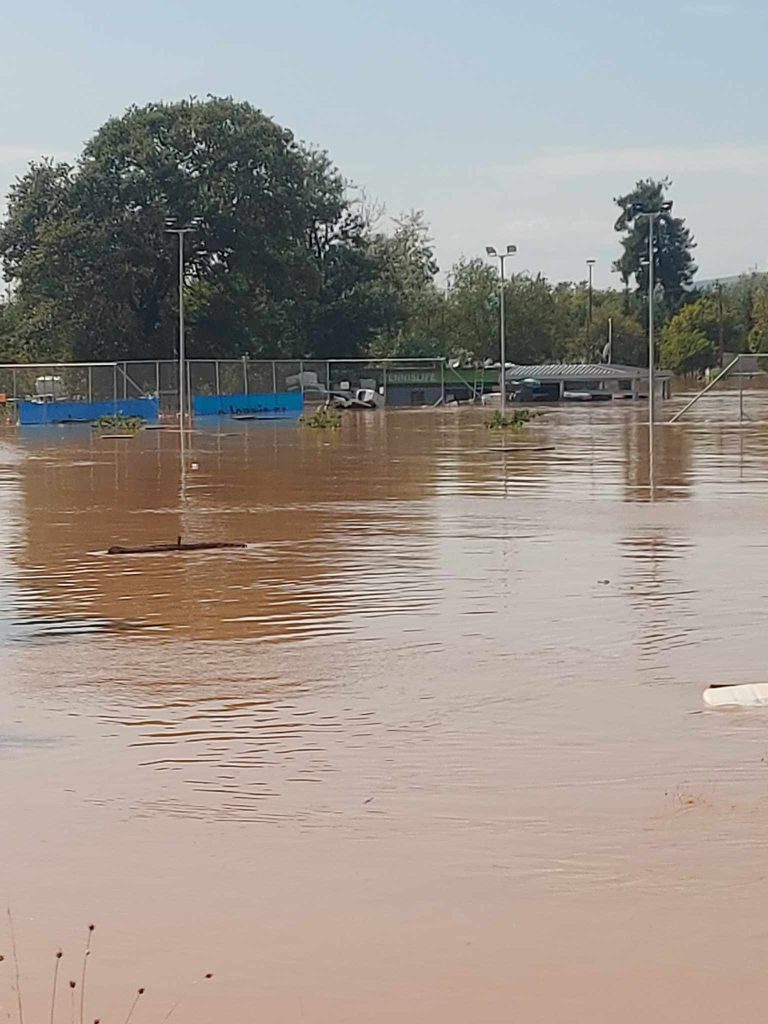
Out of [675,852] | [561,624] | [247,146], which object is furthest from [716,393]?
[675,852]

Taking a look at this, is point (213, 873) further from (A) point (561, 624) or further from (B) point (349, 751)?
(A) point (561, 624)

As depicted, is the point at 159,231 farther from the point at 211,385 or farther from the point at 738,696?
the point at 738,696

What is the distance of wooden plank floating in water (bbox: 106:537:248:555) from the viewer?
21719 millimetres

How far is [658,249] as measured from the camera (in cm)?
16425

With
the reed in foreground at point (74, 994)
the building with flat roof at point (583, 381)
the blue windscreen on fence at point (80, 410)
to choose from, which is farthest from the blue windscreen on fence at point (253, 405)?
the reed in foreground at point (74, 994)

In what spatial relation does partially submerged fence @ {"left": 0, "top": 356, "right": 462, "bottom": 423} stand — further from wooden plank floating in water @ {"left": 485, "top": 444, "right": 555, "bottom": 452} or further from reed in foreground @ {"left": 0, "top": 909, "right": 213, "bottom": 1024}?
reed in foreground @ {"left": 0, "top": 909, "right": 213, "bottom": 1024}

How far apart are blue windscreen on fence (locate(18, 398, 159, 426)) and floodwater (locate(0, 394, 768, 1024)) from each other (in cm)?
5355

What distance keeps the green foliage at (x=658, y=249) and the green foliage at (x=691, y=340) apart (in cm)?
815

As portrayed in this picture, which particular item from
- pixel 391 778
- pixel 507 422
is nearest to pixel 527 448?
pixel 507 422

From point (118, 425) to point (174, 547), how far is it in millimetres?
47092

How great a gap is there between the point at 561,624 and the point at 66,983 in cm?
922

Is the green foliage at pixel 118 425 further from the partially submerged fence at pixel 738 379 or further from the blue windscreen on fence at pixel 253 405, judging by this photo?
the partially submerged fence at pixel 738 379

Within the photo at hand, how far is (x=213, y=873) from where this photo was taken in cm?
820

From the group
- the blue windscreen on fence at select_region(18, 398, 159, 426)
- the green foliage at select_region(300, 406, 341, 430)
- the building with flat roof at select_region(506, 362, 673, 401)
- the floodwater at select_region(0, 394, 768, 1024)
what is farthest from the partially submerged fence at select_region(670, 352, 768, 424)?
the floodwater at select_region(0, 394, 768, 1024)
